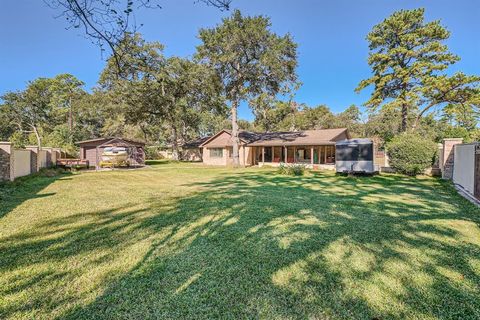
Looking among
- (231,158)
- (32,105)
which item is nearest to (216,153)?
(231,158)

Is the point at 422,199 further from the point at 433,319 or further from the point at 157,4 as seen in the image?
the point at 157,4

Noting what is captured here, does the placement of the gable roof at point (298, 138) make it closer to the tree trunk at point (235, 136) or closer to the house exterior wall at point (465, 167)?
the tree trunk at point (235, 136)

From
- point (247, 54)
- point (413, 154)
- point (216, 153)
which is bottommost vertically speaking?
point (413, 154)

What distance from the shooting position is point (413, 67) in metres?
19.6

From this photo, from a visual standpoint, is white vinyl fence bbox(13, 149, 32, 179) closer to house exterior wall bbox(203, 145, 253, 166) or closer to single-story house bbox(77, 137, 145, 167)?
single-story house bbox(77, 137, 145, 167)

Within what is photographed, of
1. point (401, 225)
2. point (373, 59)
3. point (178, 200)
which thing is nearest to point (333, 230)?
point (401, 225)

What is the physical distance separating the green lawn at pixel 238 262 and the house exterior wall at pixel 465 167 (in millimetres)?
2500

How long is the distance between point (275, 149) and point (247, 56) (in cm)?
993

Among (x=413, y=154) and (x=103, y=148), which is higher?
(x=103, y=148)

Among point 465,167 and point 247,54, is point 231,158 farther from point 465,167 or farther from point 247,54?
point 465,167

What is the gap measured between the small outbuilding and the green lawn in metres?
8.06

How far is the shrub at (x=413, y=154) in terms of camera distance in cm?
1312

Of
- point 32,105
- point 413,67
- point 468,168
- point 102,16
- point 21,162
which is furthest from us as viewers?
point 32,105

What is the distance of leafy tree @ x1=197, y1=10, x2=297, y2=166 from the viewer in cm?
1939
